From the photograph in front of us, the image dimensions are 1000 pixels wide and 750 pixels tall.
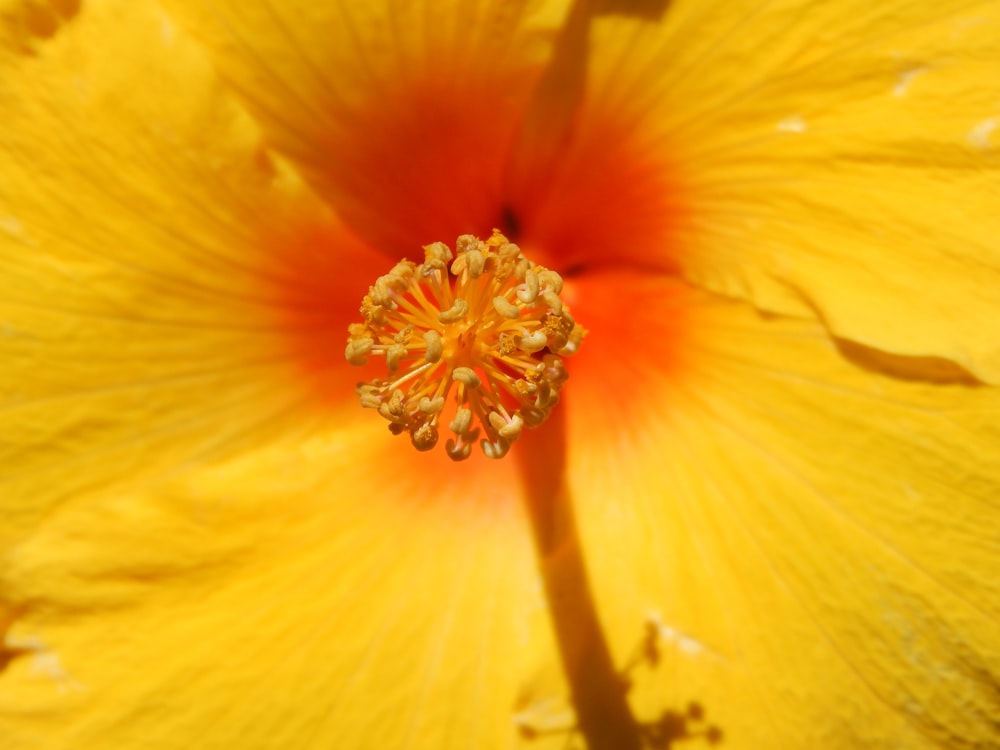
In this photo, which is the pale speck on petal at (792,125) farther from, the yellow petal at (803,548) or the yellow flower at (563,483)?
the yellow petal at (803,548)

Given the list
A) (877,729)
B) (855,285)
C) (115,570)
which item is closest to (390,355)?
(115,570)

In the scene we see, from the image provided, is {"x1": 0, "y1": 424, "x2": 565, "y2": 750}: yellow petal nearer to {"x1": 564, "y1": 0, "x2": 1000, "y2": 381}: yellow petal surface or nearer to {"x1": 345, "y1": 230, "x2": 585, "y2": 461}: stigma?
{"x1": 345, "y1": 230, "x2": 585, "y2": 461}: stigma

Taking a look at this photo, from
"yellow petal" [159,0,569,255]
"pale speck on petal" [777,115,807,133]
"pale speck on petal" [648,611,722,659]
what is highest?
"yellow petal" [159,0,569,255]

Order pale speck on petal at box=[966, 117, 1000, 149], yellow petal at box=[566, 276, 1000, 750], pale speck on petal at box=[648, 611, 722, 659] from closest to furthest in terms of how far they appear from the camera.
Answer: pale speck on petal at box=[966, 117, 1000, 149]
yellow petal at box=[566, 276, 1000, 750]
pale speck on petal at box=[648, 611, 722, 659]

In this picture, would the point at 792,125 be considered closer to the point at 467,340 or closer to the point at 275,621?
the point at 467,340

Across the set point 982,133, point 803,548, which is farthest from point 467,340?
point 982,133

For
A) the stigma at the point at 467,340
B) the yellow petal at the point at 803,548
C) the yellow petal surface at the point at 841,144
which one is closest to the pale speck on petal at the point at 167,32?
the stigma at the point at 467,340

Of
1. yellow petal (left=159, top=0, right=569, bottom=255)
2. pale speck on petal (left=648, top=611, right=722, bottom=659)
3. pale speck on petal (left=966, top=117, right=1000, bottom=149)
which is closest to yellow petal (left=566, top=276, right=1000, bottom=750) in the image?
pale speck on petal (left=648, top=611, right=722, bottom=659)

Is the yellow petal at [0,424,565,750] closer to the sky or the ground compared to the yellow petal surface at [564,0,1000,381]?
closer to the ground
